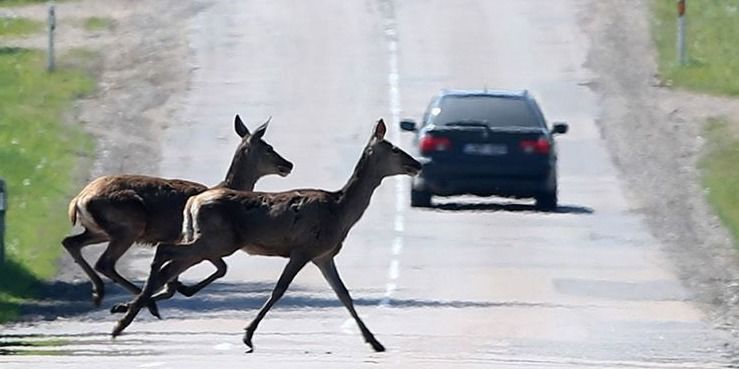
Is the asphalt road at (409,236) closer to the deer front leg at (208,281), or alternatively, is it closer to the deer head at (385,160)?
the deer front leg at (208,281)

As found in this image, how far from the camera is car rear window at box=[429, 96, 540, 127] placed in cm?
3130

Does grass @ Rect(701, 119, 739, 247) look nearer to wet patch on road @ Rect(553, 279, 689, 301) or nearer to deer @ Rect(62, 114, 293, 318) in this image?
wet patch on road @ Rect(553, 279, 689, 301)

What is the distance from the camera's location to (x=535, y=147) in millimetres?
30938

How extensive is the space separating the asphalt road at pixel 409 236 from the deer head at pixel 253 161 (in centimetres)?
140

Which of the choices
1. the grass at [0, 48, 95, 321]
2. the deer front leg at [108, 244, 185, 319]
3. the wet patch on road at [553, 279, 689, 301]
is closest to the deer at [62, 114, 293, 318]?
the deer front leg at [108, 244, 185, 319]

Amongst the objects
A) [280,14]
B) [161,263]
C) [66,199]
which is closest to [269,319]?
[161,263]

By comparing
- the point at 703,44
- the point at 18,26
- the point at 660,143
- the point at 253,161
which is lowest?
the point at 703,44

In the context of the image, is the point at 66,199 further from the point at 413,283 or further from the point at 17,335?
the point at 17,335

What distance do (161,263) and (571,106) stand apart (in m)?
22.6

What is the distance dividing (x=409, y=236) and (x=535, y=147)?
3.04 metres

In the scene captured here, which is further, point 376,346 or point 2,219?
point 2,219

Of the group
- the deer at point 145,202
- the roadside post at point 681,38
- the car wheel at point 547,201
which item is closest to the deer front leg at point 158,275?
the deer at point 145,202

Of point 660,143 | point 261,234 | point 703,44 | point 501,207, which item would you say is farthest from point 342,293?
point 703,44

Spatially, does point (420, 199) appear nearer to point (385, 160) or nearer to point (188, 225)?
point (385, 160)
